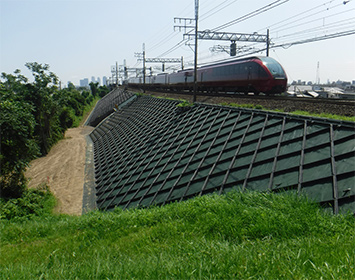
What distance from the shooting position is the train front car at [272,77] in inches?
745

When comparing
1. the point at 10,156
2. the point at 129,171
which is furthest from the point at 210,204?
the point at 10,156

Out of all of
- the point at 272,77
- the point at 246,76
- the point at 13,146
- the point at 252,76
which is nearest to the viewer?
the point at 13,146

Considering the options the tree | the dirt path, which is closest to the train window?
the dirt path

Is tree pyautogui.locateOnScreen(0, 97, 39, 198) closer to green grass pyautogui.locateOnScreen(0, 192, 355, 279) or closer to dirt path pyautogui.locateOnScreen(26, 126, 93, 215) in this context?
dirt path pyautogui.locateOnScreen(26, 126, 93, 215)

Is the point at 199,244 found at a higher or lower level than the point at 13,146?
lower

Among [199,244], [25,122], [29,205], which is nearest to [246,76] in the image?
[25,122]

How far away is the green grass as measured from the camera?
318 centimetres

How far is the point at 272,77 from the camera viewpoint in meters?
18.8

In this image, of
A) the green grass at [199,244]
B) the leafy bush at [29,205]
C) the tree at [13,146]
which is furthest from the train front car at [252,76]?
the leafy bush at [29,205]

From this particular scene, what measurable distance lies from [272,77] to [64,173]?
18519mm

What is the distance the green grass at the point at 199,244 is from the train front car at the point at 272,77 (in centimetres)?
1478

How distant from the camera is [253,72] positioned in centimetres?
1977

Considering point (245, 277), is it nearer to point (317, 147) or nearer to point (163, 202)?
point (317, 147)

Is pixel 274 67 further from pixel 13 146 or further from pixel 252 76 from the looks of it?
pixel 13 146
